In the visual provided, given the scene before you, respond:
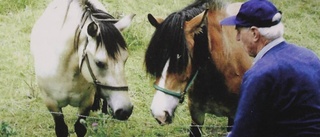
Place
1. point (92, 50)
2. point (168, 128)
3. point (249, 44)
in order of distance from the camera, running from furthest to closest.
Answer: point (168, 128), point (92, 50), point (249, 44)

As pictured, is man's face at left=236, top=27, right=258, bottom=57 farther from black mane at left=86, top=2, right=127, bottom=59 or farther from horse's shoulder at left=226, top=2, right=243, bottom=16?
horse's shoulder at left=226, top=2, right=243, bottom=16

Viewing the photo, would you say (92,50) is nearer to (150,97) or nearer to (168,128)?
(168,128)

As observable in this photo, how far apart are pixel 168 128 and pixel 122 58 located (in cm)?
148

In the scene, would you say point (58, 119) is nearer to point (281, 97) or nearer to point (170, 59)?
point (170, 59)

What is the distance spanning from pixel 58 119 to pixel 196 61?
1.53 m

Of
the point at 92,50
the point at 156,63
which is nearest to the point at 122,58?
the point at 92,50

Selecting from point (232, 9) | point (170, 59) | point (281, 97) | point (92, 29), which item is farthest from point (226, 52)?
point (281, 97)

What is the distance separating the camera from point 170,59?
3.21 metres

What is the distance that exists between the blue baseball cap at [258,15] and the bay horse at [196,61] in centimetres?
87

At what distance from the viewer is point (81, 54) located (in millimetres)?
3746

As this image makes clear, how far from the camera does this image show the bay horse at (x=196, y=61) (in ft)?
10.6

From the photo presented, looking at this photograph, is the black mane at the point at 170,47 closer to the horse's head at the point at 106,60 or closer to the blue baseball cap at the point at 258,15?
the horse's head at the point at 106,60

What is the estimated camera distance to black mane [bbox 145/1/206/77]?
3.20 metres

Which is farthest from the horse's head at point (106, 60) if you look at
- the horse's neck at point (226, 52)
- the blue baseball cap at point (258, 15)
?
the blue baseball cap at point (258, 15)
